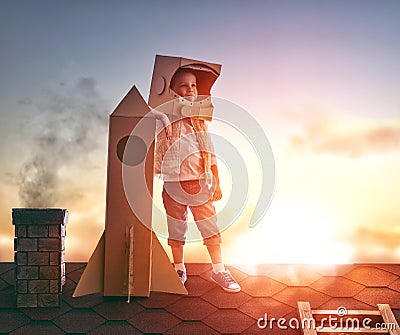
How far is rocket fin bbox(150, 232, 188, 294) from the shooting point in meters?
2.16

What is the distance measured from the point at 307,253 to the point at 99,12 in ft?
4.24

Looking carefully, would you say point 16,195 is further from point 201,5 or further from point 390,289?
point 390,289

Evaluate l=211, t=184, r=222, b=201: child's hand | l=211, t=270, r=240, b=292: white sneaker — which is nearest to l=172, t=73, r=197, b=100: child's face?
l=211, t=184, r=222, b=201: child's hand

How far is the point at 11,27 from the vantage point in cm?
262

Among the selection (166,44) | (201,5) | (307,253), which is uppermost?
(201,5)

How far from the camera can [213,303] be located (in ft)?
6.93

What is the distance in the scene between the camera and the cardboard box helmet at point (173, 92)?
227 centimetres

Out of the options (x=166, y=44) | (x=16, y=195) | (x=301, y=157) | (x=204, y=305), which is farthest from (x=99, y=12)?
(x=204, y=305)

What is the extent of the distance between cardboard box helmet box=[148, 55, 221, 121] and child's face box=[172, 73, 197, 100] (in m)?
0.02

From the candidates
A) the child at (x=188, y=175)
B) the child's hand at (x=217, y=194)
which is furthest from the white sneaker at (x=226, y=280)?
the child's hand at (x=217, y=194)

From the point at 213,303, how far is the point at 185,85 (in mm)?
774

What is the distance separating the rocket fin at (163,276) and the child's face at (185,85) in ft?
1.73

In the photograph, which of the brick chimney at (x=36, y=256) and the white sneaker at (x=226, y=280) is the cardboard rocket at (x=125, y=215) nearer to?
the brick chimney at (x=36, y=256)

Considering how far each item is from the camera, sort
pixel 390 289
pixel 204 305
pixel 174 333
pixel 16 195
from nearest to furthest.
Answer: pixel 174 333
pixel 204 305
pixel 390 289
pixel 16 195
